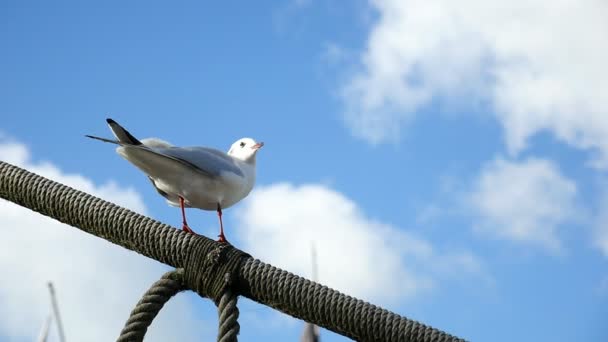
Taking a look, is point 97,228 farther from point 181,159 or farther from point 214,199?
point 214,199

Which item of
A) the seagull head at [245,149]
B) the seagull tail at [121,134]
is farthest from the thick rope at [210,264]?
the seagull head at [245,149]

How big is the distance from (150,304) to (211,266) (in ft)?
0.56

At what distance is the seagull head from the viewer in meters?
4.82

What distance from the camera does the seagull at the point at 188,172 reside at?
3.77m

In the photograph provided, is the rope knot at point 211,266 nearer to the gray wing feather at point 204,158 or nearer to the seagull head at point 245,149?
the gray wing feather at point 204,158

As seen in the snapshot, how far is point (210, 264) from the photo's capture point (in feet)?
8.13

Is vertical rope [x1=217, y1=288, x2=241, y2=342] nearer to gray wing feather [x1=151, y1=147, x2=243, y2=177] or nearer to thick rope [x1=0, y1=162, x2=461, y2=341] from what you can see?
thick rope [x1=0, y1=162, x2=461, y2=341]

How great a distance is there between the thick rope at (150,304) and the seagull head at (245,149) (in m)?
2.24

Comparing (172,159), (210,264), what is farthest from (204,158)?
(210,264)

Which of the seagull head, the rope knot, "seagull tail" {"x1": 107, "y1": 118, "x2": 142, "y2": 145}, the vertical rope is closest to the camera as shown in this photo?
the vertical rope

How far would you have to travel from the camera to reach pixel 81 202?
2.63 metres

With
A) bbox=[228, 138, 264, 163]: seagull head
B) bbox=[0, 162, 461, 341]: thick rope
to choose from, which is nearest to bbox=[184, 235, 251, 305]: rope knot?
bbox=[0, 162, 461, 341]: thick rope

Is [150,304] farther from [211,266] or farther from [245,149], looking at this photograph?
[245,149]

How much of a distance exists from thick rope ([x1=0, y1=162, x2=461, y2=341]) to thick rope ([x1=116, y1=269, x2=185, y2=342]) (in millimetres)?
32
